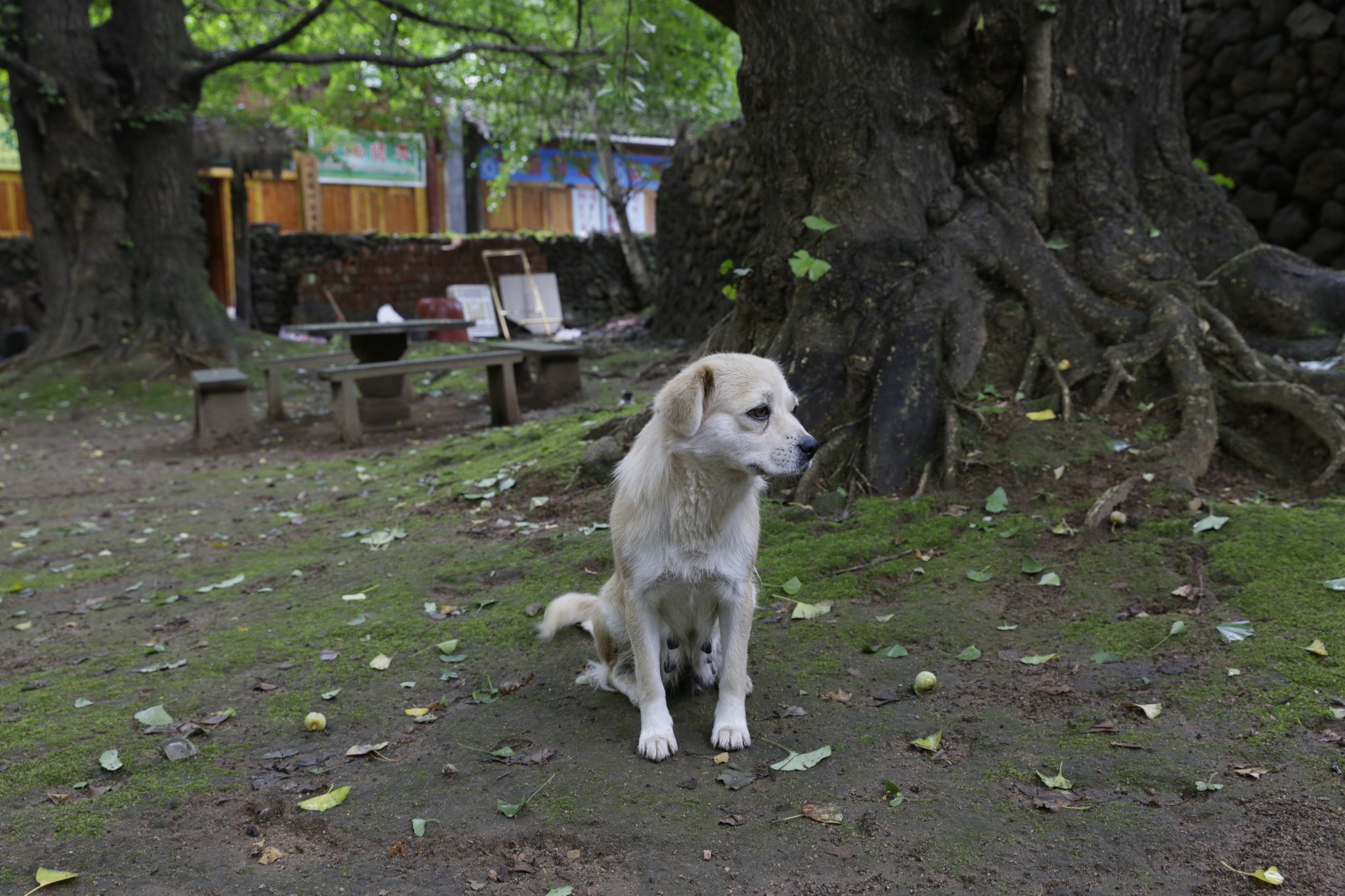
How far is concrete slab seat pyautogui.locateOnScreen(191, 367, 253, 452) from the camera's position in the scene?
10.2 metres

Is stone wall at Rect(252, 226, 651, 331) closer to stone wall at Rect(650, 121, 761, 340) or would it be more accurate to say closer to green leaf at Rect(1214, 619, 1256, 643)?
stone wall at Rect(650, 121, 761, 340)

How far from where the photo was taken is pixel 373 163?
26.6m

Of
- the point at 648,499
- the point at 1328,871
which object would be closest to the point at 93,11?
the point at 648,499

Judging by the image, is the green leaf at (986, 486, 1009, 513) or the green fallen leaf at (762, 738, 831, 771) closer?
the green fallen leaf at (762, 738, 831, 771)

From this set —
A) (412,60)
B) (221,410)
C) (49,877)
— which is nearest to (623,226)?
(412,60)

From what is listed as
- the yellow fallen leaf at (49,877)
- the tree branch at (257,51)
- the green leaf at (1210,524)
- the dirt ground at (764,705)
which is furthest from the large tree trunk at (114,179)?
the green leaf at (1210,524)

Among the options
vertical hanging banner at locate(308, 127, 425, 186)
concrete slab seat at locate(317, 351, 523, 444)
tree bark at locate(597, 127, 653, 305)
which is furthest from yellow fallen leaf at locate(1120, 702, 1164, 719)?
vertical hanging banner at locate(308, 127, 425, 186)

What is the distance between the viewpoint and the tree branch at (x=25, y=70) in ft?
39.4

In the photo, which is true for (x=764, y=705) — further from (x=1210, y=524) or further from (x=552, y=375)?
(x=552, y=375)

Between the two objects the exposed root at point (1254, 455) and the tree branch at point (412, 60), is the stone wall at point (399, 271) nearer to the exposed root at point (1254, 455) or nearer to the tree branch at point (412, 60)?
the tree branch at point (412, 60)

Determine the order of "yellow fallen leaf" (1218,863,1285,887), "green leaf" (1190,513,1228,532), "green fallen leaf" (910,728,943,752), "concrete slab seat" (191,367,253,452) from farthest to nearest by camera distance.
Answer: "concrete slab seat" (191,367,253,452) < "green leaf" (1190,513,1228,532) < "green fallen leaf" (910,728,943,752) < "yellow fallen leaf" (1218,863,1285,887)

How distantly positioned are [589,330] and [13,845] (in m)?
19.0

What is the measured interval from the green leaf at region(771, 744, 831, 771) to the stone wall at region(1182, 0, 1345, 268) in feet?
27.6

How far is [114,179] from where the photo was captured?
1352 centimetres
